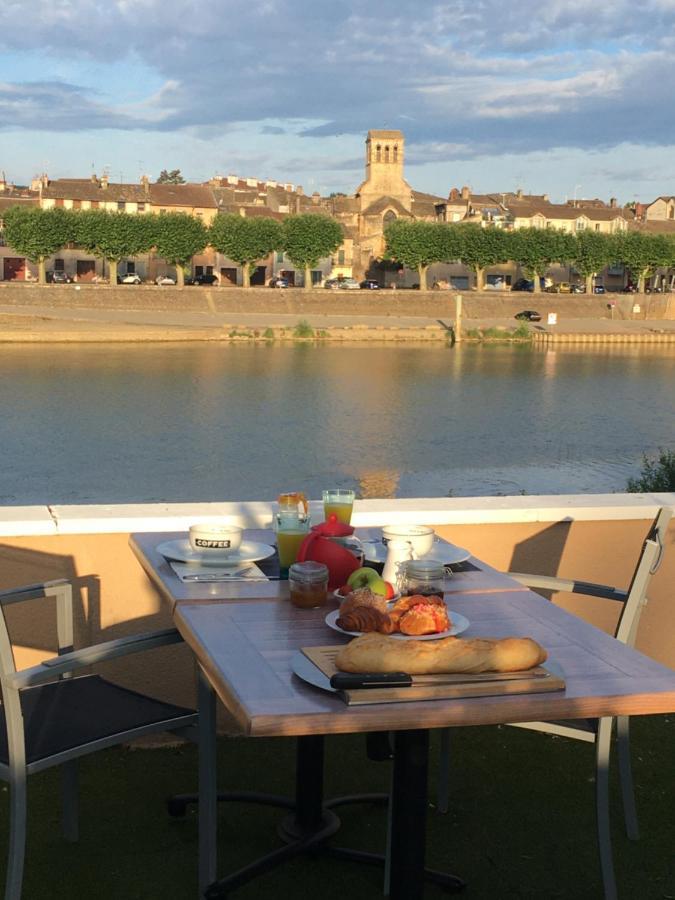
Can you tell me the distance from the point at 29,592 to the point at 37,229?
57.2 m

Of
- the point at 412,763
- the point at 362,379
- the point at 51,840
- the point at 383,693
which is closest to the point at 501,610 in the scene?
the point at 412,763

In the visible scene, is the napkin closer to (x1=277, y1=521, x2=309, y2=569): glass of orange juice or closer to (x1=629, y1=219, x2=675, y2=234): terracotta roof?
(x1=277, y1=521, x2=309, y2=569): glass of orange juice

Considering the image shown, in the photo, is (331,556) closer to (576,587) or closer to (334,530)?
(334,530)

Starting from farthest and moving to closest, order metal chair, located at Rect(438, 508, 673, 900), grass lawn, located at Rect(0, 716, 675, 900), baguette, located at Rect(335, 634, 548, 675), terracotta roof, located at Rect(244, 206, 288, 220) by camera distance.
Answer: terracotta roof, located at Rect(244, 206, 288, 220) < grass lawn, located at Rect(0, 716, 675, 900) < metal chair, located at Rect(438, 508, 673, 900) < baguette, located at Rect(335, 634, 548, 675)

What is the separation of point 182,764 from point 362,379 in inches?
1332

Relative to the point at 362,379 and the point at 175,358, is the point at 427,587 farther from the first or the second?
the point at 175,358

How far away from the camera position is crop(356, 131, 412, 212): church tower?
79688 mm

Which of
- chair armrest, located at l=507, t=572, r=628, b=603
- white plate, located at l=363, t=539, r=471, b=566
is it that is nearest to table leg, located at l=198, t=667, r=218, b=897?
white plate, located at l=363, t=539, r=471, b=566

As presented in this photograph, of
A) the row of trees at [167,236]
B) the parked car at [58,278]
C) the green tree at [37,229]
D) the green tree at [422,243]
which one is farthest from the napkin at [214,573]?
the green tree at [422,243]

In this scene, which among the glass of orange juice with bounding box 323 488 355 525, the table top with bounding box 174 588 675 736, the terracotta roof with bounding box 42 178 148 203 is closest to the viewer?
the table top with bounding box 174 588 675 736

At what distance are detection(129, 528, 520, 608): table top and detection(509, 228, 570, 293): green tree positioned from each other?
63.4 metres

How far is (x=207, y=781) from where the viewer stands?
8.35 feet

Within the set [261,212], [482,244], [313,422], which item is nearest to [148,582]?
[313,422]

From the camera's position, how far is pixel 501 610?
254 cm
